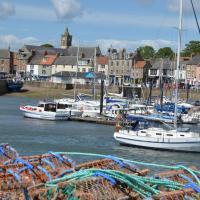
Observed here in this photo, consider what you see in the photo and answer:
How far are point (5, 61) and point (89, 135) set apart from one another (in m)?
98.3

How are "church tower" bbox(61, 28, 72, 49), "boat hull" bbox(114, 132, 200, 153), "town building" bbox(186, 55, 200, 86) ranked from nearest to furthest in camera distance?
1. "boat hull" bbox(114, 132, 200, 153)
2. "town building" bbox(186, 55, 200, 86)
3. "church tower" bbox(61, 28, 72, 49)

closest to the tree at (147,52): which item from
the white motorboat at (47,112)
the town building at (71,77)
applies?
the town building at (71,77)

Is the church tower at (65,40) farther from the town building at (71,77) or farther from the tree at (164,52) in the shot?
the town building at (71,77)

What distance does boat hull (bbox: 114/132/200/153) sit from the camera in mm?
33031

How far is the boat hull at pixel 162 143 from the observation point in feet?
108

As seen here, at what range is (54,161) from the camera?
1370 cm

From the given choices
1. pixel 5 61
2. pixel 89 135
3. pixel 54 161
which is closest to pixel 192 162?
pixel 89 135

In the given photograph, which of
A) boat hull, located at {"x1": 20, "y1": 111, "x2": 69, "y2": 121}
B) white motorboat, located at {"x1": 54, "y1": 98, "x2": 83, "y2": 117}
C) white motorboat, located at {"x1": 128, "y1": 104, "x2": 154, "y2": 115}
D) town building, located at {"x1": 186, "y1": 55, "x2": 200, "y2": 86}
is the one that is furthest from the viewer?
town building, located at {"x1": 186, "y1": 55, "x2": 200, "y2": 86}

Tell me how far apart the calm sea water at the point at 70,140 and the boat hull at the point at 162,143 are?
0.41m

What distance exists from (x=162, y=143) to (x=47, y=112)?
22.4m

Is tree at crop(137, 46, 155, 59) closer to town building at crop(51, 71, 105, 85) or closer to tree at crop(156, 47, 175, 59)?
tree at crop(156, 47, 175, 59)

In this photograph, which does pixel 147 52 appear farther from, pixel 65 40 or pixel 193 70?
pixel 193 70

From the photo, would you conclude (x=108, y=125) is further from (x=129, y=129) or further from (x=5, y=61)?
(x=5, y=61)

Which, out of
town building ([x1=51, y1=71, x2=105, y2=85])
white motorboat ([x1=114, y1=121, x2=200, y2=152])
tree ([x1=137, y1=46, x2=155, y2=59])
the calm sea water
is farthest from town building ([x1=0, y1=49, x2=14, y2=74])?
white motorboat ([x1=114, y1=121, x2=200, y2=152])
